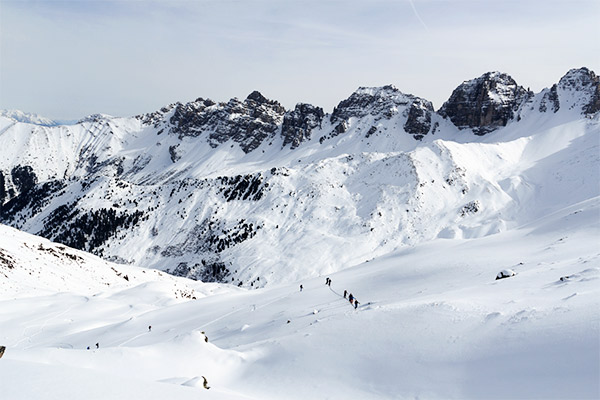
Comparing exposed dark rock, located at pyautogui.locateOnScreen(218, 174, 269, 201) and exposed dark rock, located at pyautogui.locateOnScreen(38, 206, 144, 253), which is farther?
exposed dark rock, located at pyautogui.locateOnScreen(38, 206, 144, 253)

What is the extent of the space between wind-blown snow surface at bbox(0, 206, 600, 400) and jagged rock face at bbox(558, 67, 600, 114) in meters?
160

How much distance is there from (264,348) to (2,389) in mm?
15324

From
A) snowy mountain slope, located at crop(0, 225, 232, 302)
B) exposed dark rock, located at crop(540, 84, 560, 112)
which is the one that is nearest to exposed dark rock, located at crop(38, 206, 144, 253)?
snowy mountain slope, located at crop(0, 225, 232, 302)

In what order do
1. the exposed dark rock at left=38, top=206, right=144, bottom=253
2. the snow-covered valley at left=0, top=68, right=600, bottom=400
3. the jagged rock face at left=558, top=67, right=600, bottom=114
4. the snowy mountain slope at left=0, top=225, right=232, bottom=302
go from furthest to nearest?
the jagged rock face at left=558, top=67, right=600, bottom=114, the exposed dark rock at left=38, top=206, right=144, bottom=253, the snowy mountain slope at left=0, top=225, right=232, bottom=302, the snow-covered valley at left=0, top=68, right=600, bottom=400

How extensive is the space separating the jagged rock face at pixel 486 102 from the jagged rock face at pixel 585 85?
1606 centimetres

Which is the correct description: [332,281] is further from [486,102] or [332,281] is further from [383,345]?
[486,102]

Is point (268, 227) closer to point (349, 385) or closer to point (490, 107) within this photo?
point (349, 385)

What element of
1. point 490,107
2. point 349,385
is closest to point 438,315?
point 349,385

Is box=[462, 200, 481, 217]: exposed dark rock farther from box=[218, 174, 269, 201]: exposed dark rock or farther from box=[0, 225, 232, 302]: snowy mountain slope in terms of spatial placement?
box=[0, 225, 232, 302]: snowy mountain slope

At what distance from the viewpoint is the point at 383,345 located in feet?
63.3

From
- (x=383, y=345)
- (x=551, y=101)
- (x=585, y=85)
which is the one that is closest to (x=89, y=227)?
(x=383, y=345)

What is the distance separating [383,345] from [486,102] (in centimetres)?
19263

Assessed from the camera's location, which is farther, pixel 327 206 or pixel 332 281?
pixel 327 206

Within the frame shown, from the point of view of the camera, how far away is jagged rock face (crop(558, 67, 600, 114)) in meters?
159
